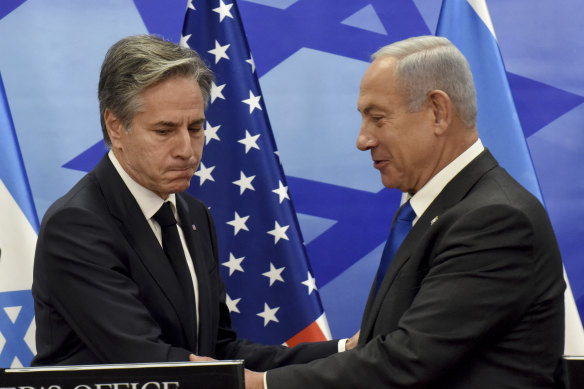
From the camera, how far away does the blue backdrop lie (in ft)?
12.3

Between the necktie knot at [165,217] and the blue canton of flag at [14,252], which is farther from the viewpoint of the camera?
the blue canton of flag at [14,252]

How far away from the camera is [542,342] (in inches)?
69.4

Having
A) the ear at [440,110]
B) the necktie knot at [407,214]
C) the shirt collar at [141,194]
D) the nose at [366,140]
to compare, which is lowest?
the necktie knot at [407,214]

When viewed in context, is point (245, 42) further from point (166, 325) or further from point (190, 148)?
point (166, 325)

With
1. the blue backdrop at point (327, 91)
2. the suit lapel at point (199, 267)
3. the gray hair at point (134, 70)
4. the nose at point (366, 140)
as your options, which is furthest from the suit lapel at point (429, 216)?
the blue backdrop at point (327, 91)

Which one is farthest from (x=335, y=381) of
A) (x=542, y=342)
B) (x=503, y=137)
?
(x=503, y=137)

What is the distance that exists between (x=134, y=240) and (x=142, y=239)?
0.07 ft

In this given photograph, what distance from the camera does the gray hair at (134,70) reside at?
204cm

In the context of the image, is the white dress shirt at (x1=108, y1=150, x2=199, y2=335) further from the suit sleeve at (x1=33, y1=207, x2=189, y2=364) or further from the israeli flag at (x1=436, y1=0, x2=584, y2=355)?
the israeli flag at (x1=436, y1=0, x2=584, y2=355)

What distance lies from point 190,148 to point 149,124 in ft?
0.43

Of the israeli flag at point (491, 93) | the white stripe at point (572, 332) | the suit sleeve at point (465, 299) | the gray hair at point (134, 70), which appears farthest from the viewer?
the israeli flag at point (491, 93)

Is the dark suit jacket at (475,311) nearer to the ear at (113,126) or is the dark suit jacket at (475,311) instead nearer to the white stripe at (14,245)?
the ear at (113,126)

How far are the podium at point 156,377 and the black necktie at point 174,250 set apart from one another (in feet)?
2.20

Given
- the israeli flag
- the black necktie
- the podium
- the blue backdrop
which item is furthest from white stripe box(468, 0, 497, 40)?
the podium
